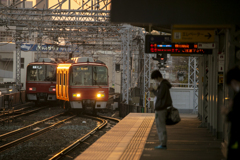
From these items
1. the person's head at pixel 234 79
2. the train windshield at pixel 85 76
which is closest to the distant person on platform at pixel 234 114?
the person's head at pixel 234 79

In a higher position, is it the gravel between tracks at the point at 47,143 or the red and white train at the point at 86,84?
the red and white train at the point at 86,84

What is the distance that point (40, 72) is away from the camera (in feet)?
86.6

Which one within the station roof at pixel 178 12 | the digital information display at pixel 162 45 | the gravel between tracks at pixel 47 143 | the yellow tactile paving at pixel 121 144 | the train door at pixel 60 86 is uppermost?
the station roof at pixel 178 12

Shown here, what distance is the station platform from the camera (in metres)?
7.39

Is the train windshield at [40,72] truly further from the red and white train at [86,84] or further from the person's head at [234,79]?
the person's head at [234,79]

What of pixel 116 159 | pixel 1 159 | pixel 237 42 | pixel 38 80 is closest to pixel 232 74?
pixel 237 42

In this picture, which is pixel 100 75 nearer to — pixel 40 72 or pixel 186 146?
pixel 40 72

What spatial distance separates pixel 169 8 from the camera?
21.2ft

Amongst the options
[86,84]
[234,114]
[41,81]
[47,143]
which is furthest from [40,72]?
[234,114]

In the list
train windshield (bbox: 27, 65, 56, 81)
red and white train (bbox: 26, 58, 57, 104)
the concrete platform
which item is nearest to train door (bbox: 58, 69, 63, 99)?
red and white train (bbox: 26, 58, 57, 104)

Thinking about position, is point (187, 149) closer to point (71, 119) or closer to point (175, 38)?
point (175, 38)

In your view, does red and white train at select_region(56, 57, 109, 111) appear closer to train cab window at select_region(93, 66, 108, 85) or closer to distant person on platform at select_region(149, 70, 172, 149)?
train cab window at select_region(93, 66, 108, 85)

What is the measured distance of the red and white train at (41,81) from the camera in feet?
85.9

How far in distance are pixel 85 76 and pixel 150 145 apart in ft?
41.6
